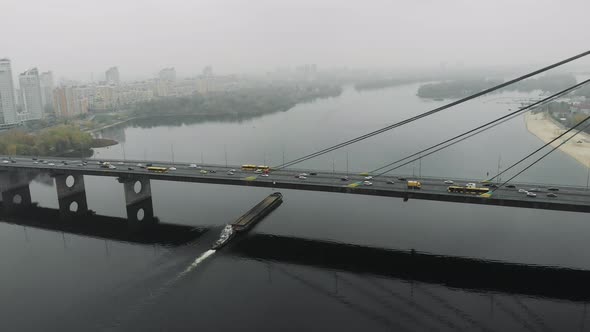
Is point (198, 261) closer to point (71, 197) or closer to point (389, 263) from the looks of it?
point (389, 263)

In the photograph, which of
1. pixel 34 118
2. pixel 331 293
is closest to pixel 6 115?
pixel 34 118

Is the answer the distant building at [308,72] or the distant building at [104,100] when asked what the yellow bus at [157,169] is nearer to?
the distant building at [104,100]

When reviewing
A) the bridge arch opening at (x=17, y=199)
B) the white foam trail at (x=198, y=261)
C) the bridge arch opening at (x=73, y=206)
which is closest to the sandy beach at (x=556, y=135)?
the white foam trail at (x=198, y=261)

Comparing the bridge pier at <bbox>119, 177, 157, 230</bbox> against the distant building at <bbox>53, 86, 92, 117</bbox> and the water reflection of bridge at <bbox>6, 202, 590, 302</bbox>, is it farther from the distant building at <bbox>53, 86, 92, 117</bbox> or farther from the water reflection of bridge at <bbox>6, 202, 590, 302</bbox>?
the distant building at <bbox>53, 86, 92, 117</bbox>

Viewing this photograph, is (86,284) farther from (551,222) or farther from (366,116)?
(366,116)

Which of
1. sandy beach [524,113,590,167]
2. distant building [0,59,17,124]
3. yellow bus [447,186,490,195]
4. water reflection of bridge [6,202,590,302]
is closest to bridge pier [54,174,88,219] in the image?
water reflection of bridge [6,202,590,302]

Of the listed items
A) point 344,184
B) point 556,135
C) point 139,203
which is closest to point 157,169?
point 139,203

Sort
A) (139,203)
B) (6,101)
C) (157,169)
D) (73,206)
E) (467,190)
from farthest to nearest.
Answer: (6,101), (73,206), (139,203), (157,169), (467,190)
